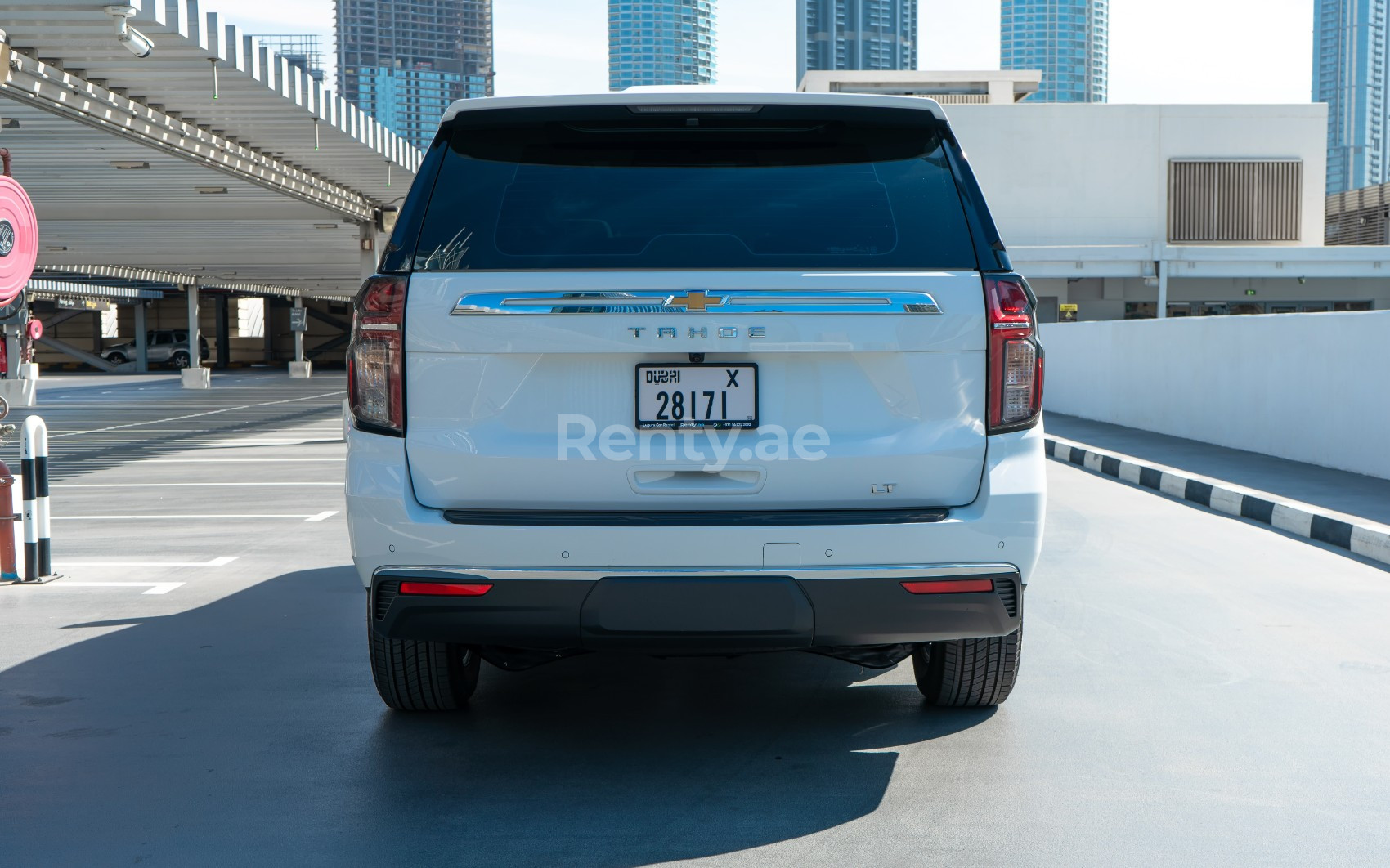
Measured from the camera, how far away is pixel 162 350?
59.8 meters

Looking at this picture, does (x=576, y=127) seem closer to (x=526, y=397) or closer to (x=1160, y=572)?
(x=526, y=397)

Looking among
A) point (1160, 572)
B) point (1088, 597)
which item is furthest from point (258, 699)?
point (1160, 572)

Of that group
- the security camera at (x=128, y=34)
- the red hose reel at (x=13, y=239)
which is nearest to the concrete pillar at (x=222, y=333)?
the security camera at (x=128, y=34)

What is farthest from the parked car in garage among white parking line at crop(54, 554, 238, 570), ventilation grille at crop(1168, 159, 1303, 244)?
white parking line at crop(54, 554, 238, 570)

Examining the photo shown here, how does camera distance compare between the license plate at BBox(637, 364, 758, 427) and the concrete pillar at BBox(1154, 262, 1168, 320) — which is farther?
the concrete pillar at BBox(1154, 262, 1168, 320)

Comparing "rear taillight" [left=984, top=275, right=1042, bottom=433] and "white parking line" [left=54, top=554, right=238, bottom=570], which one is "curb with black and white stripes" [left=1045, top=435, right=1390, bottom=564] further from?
"white parking line" [left=54, top=554, right=238, bottom=570]

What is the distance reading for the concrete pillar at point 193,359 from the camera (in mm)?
A: 36281

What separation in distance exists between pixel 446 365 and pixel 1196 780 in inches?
91.9

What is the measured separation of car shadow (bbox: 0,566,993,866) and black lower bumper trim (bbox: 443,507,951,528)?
0.74m

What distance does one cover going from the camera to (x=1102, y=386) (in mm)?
18234

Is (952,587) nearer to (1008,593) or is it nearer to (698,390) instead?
(1008,593)

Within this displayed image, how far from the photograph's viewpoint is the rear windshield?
3.55 m

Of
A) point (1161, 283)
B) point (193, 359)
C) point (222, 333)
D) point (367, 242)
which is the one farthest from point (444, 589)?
point (222, 333)

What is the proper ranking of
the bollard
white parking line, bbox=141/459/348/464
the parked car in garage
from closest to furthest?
the bollard → white parking line, bbox=141/459/348/464 → the parked car in garage
